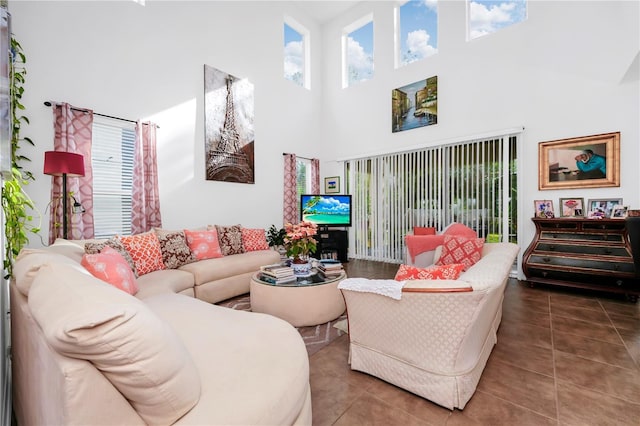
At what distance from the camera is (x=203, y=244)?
3508 mm

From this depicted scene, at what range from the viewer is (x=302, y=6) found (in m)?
5.81

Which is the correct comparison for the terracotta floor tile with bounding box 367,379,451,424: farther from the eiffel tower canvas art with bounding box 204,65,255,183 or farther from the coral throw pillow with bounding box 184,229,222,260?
the eiffel tower canvas art with bounding box 204,65,255,183

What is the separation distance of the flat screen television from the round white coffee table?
111 inches

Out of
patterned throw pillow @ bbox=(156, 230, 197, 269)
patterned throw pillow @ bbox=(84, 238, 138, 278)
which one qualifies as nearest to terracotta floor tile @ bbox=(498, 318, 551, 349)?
patterned throw pillow @ bbox=(156, 230, 197, 269)

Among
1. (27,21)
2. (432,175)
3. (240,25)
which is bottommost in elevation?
(432,175)

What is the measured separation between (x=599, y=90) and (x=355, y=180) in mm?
3792

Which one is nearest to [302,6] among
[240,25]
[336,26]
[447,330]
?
[336,26]

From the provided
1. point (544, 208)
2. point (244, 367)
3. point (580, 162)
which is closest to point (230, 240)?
point (244, 367)

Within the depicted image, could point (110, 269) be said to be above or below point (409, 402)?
above

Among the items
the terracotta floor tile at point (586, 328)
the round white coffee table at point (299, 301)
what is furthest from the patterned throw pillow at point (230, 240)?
the terracotta floor tile at point (586, 328)

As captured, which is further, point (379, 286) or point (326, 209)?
point (326, 209)

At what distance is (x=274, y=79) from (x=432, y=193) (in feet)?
11.8

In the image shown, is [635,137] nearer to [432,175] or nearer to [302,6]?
[432,175]

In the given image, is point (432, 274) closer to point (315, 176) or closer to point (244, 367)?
point (244, 367)
